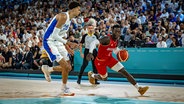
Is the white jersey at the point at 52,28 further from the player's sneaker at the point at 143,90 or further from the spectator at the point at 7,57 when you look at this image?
the spectator at the point at 7,57

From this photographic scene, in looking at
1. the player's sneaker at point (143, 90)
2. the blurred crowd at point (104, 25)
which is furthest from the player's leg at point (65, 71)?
the blurred crowd at point (104, 25)

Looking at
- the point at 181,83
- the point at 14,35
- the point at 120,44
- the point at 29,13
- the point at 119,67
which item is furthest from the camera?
the point at 29,13

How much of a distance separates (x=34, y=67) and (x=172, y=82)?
7.36 metres

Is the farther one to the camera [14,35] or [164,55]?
[14,35]

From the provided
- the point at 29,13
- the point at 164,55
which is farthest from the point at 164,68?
the point at 29,13

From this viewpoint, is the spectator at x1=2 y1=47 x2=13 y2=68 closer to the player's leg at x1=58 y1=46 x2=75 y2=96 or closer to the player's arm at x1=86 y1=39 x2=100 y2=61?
the player's arm at x1=86 y1=39 x2=100 y2=61

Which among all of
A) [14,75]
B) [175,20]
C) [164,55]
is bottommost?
[14,75]

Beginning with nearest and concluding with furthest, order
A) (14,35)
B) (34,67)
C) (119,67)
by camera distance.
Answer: (119,67) < (34,67) < (14,35)

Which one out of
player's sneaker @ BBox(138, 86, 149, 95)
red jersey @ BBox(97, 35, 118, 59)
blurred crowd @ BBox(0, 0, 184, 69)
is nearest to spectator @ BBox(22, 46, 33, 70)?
blurred crowd @ BBox(0, 0, 184, 69)

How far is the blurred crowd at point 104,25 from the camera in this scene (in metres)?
13.4

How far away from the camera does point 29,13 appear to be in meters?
21.2

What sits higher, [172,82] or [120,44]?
[120,44]

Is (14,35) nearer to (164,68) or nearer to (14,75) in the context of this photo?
(14,75)

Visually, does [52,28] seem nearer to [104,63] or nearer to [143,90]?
[104,63]
